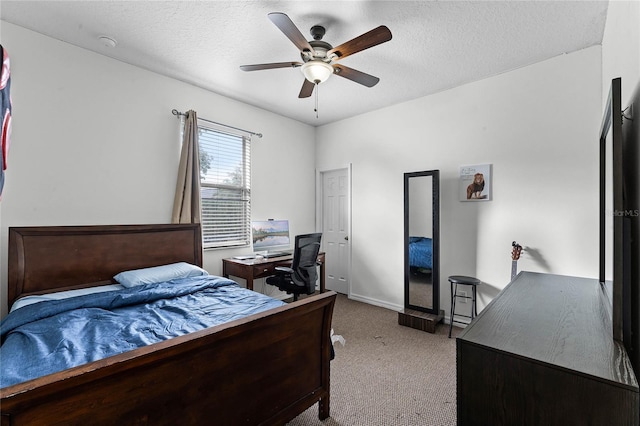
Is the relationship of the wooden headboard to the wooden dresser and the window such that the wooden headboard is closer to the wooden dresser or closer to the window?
the window

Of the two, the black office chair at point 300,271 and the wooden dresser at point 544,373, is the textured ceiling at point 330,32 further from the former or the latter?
the wooden dresser at point 544,373

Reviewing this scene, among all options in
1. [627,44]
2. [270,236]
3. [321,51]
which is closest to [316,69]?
[321,51]

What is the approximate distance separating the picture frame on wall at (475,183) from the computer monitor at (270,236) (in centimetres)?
244

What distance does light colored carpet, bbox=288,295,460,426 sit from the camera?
1.88 metres

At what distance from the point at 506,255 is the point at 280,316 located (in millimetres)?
2621

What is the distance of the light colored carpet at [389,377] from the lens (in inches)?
74.2

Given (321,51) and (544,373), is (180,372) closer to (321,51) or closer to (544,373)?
(544,373)

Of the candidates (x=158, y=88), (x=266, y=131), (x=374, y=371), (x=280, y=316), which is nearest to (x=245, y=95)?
(x=266, y=131)

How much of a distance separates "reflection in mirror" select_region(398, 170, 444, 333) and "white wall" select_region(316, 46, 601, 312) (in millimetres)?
208

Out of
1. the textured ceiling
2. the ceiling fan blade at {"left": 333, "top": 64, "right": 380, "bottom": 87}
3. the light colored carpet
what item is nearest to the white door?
the light colored carpet

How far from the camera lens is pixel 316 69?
88.1 inches

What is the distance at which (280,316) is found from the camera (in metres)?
1.53

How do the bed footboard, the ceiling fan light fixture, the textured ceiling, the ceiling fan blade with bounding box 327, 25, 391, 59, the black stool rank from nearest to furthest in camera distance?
the bed footboard
the ceiling fan blade with bounding box 327, 25, 391, 59
the textured ceiling
the ceiling fan light fixture
the black stool

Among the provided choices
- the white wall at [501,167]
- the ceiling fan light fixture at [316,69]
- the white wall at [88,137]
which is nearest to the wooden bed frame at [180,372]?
the white wall at [88,137]
